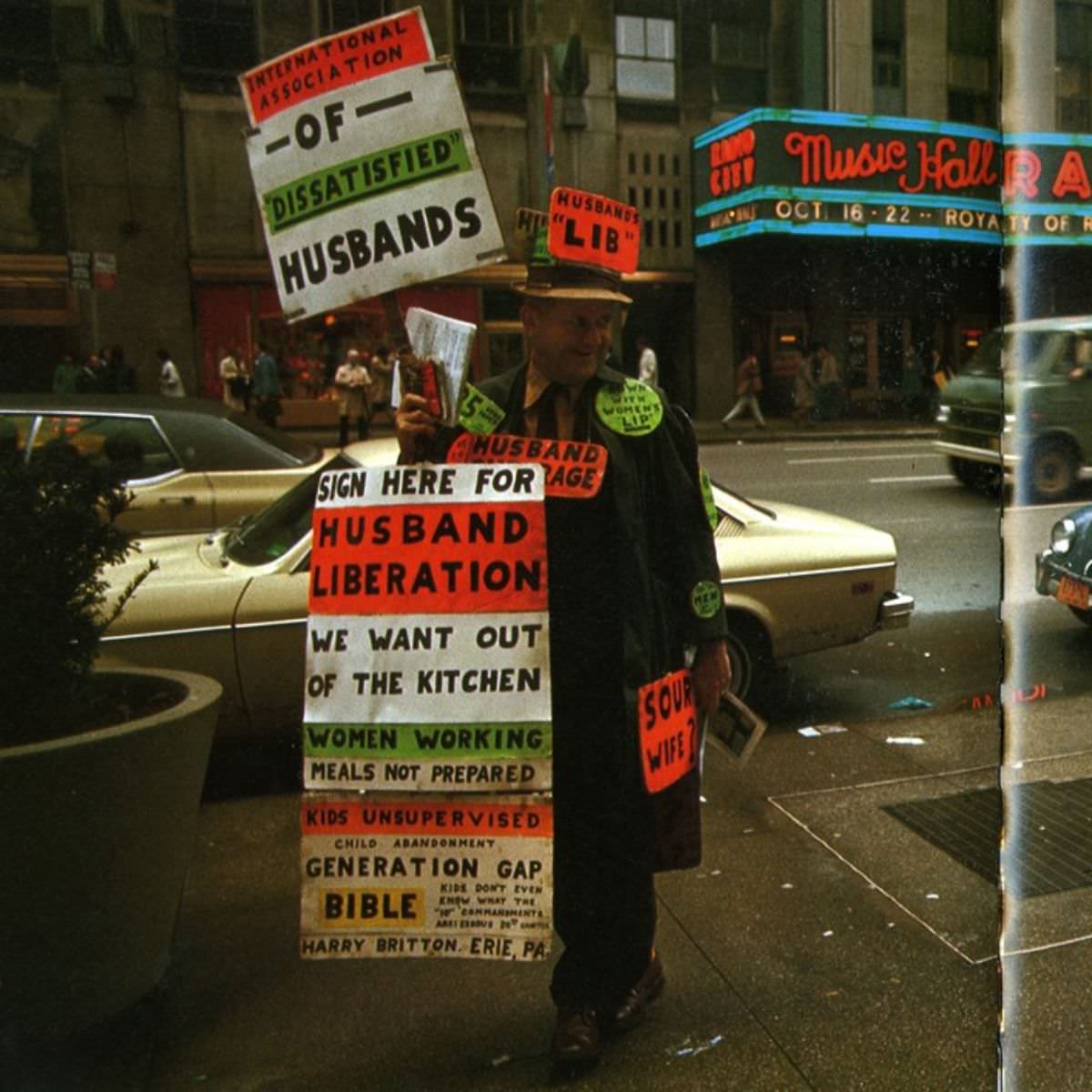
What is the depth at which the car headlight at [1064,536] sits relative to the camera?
6.61 meters

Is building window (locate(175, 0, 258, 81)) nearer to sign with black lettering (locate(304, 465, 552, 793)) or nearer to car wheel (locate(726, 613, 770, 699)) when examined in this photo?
sign with black lettering (locate(304, 465, 552, 793))

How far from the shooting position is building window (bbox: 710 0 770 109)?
4.07 metres

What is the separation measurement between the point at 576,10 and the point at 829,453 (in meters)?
4.31

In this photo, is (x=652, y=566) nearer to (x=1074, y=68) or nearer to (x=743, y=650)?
(x=743, y=650)

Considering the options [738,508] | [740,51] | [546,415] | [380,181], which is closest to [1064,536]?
[738,508]

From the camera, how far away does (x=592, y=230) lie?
8.92ft

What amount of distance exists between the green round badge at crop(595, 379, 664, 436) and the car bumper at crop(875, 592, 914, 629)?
9.54 ft

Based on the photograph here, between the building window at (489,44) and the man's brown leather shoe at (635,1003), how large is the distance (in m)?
2.63

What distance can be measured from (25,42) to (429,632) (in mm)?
2003

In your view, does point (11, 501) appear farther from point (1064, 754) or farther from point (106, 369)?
point (1064, 754)

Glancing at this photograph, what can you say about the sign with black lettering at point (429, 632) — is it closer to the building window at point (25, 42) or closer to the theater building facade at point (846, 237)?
the building window at point (25, 42)

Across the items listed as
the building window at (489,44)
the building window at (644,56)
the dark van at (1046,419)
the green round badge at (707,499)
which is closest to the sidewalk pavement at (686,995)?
the green round badge at (707,499)

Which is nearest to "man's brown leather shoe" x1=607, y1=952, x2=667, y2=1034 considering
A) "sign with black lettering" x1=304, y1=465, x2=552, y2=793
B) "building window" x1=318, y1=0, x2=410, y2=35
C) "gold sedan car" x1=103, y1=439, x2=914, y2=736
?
"sign with black lettering" x1=304, y1=465, x2=552, y2=793

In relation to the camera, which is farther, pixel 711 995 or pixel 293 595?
pixel 293 595
